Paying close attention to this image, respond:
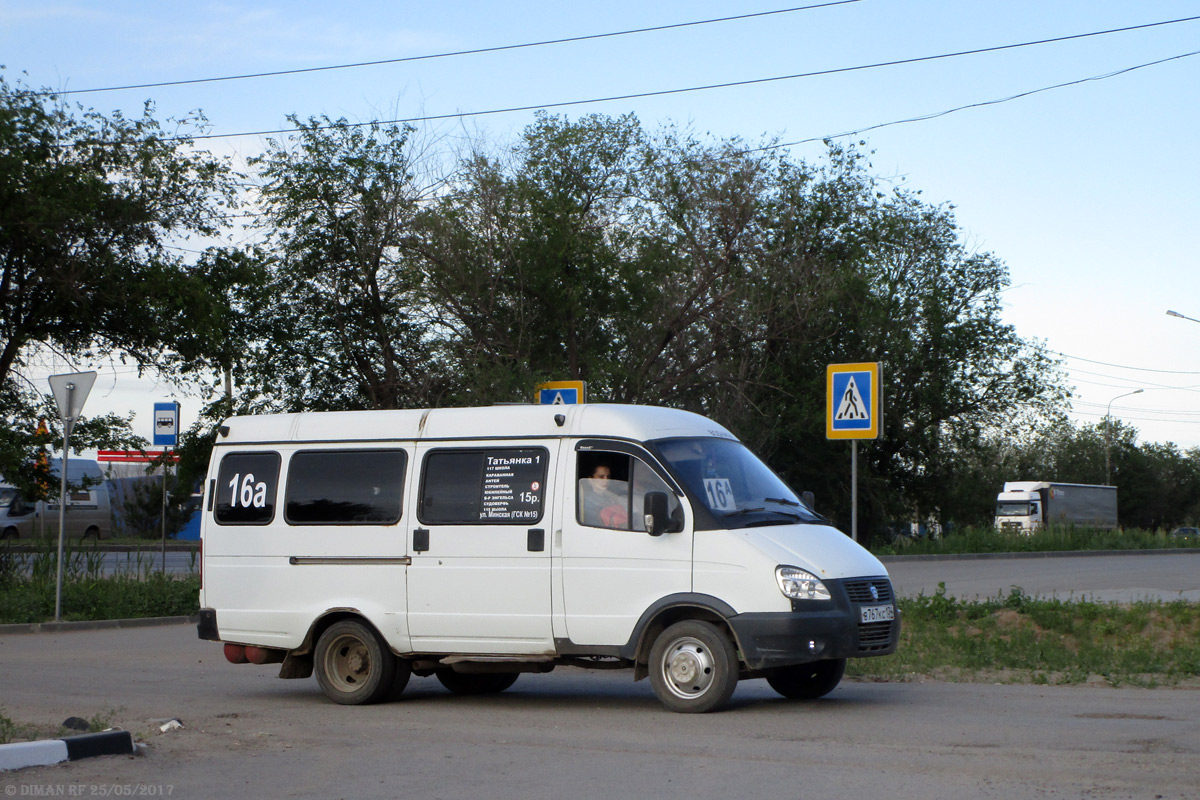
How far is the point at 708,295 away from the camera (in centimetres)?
3175

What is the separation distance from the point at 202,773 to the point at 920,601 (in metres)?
10.00

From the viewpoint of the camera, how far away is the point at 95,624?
18.0 m

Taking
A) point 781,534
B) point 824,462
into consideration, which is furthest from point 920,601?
point 824,462

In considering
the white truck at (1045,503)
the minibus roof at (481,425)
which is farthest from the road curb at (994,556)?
the white truck at (1045,503)

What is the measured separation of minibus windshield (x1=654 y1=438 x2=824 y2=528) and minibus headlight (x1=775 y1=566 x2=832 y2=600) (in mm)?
498

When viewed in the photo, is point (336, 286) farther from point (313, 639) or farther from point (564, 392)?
Result: point (313, 639)

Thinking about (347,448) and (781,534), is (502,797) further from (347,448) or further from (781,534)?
(347,448)

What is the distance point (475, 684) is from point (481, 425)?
2674 mm

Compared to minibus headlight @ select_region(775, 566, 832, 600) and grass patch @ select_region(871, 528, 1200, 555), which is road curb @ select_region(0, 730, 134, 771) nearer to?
minibus headlight @ select_region(775, 566, 832, 600)

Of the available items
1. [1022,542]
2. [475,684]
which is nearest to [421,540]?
[475,684]

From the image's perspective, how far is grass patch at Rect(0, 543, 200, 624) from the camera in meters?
18.4

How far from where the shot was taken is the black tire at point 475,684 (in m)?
11.6

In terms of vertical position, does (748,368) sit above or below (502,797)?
above

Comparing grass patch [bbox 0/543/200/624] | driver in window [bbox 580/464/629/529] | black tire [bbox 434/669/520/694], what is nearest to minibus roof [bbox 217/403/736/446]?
driver in window [bbox 580/464/629/529]
